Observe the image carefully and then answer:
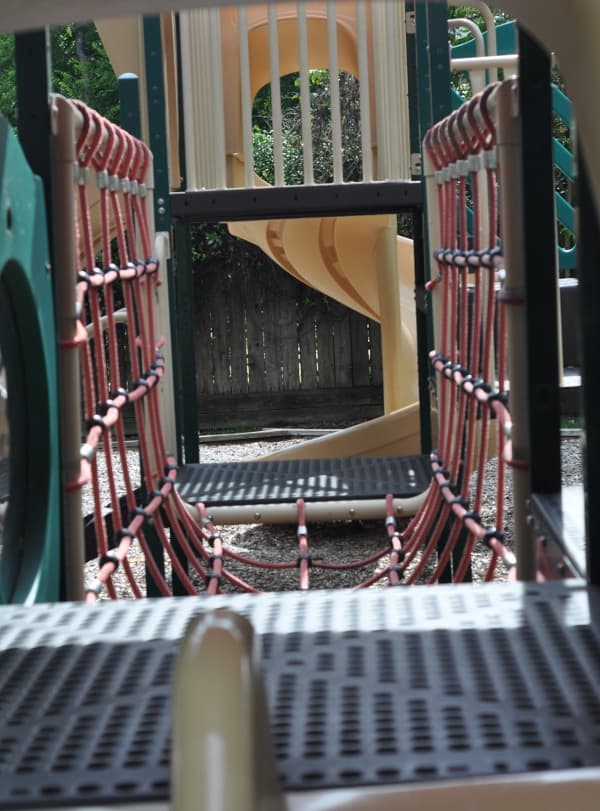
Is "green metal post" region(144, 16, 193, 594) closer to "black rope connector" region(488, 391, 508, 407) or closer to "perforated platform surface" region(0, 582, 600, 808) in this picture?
"black rope connector" region(488, 391, 508, 407)

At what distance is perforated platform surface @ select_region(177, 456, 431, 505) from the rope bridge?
8cm

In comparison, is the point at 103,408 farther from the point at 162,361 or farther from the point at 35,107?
the point at 162,361

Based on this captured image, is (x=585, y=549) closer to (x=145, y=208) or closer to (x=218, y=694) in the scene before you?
(x=218, y=694)

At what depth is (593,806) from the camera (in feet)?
2.09

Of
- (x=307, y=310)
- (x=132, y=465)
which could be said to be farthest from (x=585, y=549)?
(x=307, y=310)

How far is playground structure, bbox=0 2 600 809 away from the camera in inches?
25.2

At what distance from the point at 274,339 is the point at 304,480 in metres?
6.20

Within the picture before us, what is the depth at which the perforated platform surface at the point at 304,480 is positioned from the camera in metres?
3.02

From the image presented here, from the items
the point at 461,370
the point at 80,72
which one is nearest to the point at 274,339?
the point at 80,72

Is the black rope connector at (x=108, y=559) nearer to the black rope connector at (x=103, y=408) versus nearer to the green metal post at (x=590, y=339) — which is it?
the black rope connector at (x=103, y=408)

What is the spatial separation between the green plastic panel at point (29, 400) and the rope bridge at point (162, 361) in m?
0.09

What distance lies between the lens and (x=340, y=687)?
88 cm

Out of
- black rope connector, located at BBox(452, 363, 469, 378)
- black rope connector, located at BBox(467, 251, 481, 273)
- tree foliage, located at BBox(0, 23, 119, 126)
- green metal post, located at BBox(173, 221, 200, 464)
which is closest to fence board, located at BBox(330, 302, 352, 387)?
tree foliage, located at BBox(0, 23, 119, 126)

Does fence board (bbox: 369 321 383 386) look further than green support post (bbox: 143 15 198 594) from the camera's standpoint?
Yes
